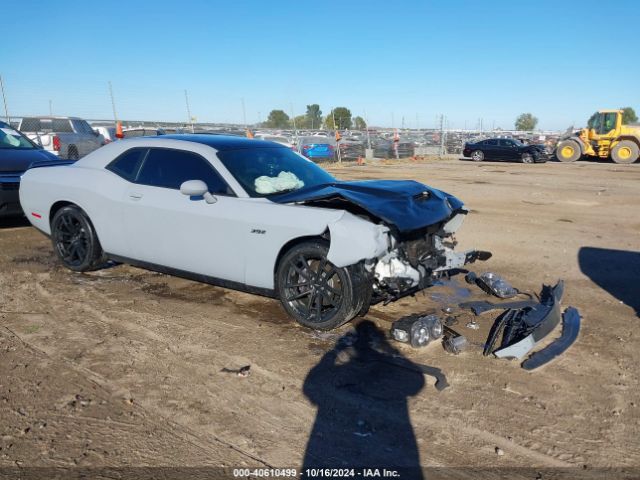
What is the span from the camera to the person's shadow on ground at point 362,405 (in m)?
2.66

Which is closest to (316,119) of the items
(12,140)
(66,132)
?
(66,132)

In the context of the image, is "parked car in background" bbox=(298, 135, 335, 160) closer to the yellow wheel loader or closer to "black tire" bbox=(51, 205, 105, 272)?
the yellow wheel loader

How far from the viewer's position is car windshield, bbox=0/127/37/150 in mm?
8620

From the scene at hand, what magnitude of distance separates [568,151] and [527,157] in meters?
2.05

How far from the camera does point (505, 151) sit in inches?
1125

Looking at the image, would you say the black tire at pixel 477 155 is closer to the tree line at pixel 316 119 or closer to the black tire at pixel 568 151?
the black tire at pixel 568 151

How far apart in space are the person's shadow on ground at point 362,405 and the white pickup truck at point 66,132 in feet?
55.1

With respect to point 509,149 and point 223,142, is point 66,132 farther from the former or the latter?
point 509,149

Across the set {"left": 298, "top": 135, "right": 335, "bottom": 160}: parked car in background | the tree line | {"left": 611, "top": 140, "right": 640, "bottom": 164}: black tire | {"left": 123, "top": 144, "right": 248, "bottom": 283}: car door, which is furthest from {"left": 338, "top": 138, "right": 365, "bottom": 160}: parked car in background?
the tree line

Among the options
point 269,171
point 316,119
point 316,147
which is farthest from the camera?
point 316,119

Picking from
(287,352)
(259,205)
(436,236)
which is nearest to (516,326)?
(436,236)

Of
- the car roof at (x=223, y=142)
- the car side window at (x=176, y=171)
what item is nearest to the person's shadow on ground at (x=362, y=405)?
the car side window at (x=176, y=171)

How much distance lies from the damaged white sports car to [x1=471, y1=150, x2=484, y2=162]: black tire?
25.5m

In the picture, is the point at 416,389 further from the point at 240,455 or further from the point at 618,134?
the point at 618,134
